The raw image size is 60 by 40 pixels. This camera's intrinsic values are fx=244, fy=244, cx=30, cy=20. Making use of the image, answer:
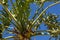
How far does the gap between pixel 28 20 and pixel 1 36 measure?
168 cm

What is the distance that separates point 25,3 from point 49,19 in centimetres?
199

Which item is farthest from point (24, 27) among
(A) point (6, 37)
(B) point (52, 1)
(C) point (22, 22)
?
(B) point (52, 1)

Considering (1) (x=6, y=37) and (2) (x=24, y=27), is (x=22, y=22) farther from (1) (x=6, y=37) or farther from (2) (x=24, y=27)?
(1) (x=6, y=37)

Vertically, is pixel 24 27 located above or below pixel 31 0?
below

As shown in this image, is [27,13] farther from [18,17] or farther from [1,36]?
[1,36]

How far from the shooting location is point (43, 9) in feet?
43.4

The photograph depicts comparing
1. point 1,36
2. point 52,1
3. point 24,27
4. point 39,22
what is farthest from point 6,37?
point 52,1

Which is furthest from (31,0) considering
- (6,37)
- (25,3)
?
(6,37)

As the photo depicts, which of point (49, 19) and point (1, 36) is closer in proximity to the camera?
point (1, 36)

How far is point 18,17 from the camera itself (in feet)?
42.4

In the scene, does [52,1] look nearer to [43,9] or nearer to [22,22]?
[43,9]

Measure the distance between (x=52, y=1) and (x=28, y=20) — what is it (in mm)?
1616

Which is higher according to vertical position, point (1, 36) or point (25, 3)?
point (25, 3)

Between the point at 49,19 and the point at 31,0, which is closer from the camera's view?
the point at 31,0
